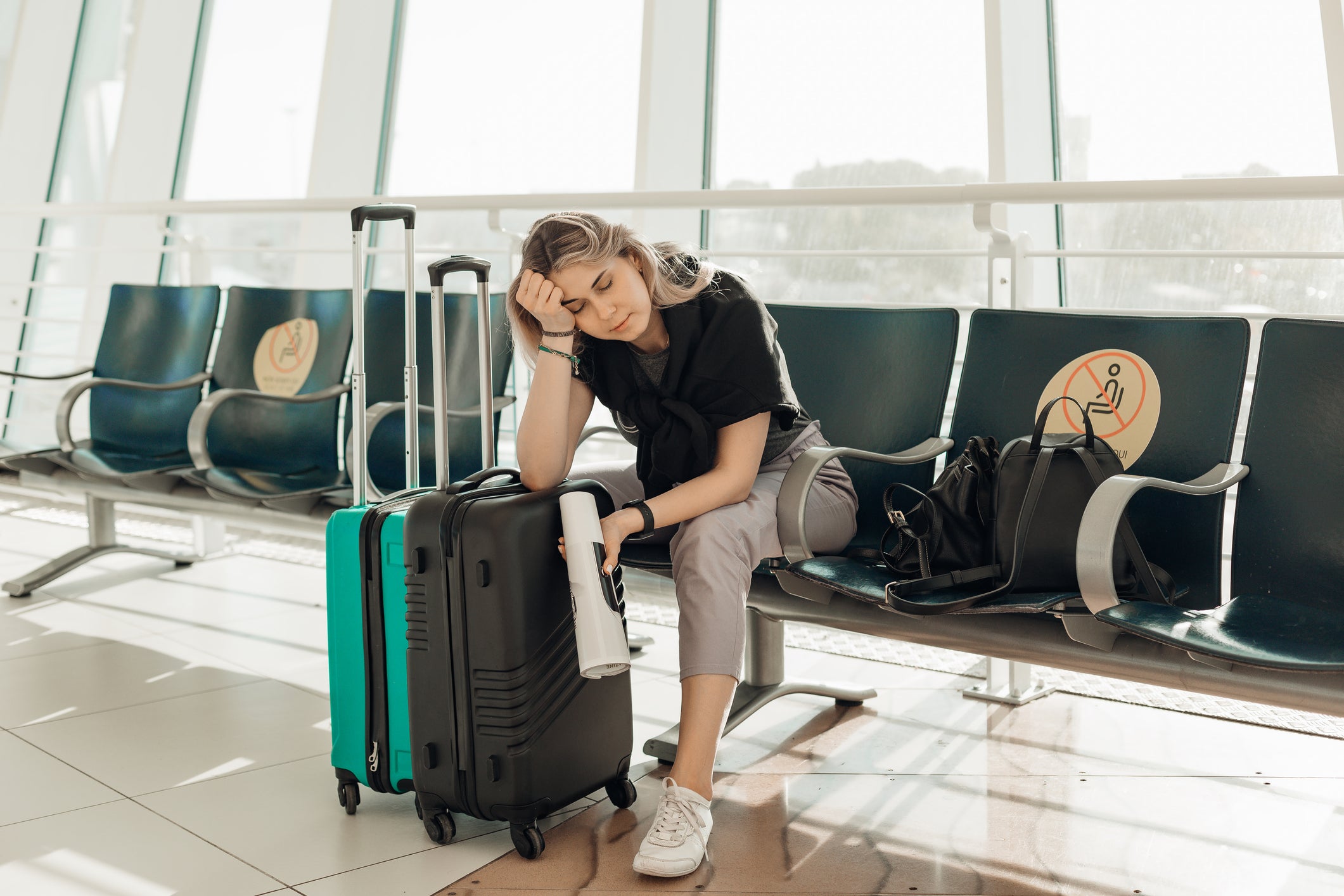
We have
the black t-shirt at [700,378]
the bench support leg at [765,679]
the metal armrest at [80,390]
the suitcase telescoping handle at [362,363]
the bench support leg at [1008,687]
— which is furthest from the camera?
the metal armrest at [80,390]

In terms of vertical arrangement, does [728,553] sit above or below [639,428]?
below

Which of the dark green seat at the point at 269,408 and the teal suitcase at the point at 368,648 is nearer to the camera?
the teal suitcase at the point at 368,648

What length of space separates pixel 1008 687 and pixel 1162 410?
82 cm

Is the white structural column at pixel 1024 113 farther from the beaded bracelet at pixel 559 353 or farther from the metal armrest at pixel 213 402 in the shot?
the metal armrest at pixel 213 402

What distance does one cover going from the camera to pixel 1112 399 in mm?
1968

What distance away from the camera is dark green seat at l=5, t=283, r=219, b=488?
3100 millimetres

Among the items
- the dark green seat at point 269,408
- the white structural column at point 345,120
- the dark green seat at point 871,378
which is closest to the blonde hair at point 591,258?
the dark green seat at point 871,378

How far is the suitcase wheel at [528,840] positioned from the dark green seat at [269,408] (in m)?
1.21

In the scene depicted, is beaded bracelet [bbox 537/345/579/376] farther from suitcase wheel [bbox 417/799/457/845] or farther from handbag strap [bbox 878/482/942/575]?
suitcase wheel [bbox 417/799/457/845]

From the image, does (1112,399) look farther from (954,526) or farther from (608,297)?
(608,297)

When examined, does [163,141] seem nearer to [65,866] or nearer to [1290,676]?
[65,866]

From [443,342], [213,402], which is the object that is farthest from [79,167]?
[443,342]

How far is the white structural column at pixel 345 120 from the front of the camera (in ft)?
15.3

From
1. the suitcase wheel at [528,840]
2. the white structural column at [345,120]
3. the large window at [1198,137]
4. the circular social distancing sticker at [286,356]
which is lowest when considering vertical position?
the suitcase wheel at [528,840]
